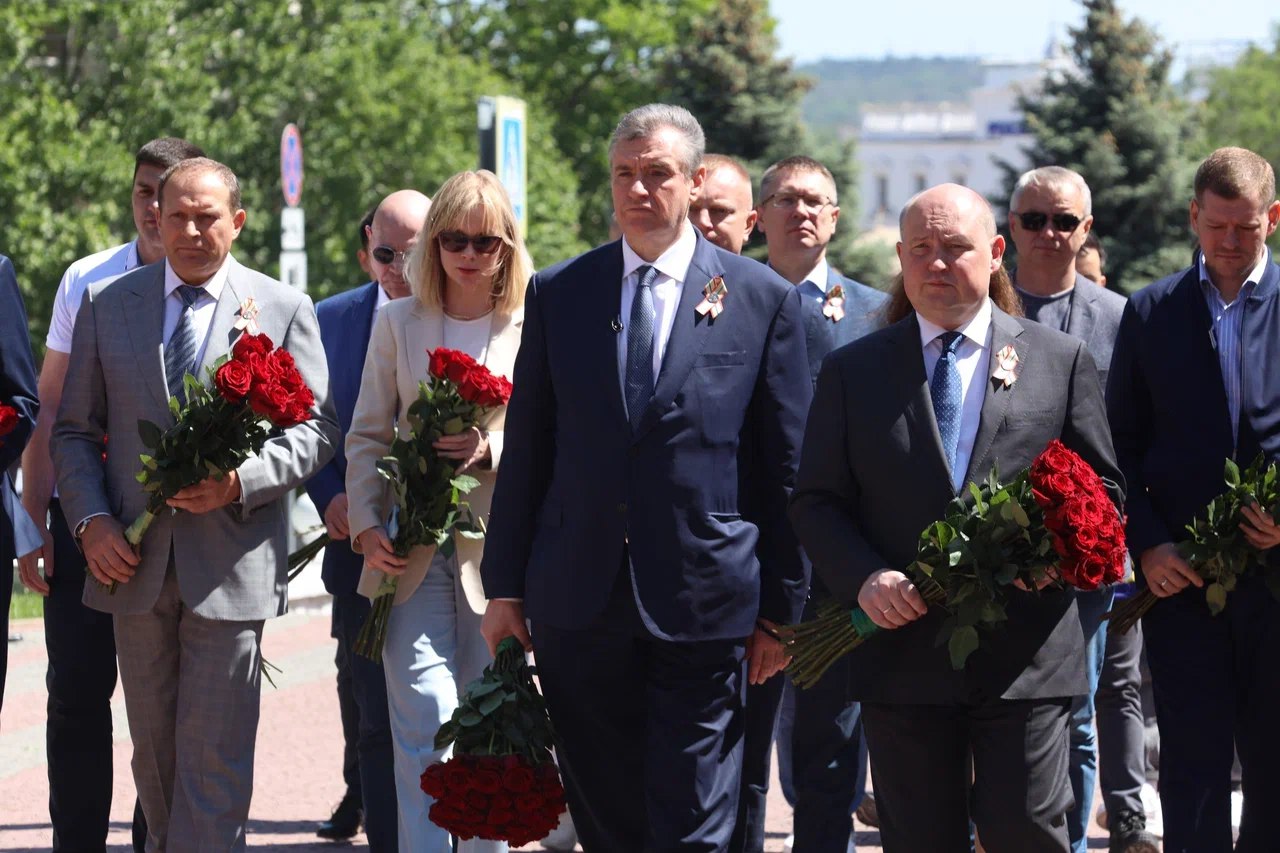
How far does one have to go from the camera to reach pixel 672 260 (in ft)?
18.0

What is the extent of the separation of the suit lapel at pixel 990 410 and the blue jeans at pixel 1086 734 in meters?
1.74

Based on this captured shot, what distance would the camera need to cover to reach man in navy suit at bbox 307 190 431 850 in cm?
671

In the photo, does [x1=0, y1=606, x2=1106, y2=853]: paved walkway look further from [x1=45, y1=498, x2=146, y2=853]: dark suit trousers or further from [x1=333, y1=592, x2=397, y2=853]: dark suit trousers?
[x1=333, y1=592, x2=397, y2=853]: dark suit trousers

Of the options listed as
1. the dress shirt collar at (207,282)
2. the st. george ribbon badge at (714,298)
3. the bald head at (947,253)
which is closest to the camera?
the bald head at (947,253)

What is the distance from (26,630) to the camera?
13.8 meters

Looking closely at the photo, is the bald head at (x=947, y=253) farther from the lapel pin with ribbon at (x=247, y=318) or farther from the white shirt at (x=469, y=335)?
the lapel pin with ribbon at (x=247, y=318)

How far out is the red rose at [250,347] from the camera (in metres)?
5.81

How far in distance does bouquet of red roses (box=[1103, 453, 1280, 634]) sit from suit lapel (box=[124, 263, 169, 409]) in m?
3.28

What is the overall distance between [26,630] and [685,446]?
9.78 meters

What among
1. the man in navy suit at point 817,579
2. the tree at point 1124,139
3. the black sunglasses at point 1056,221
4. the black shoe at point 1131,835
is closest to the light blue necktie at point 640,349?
the man in navy suit at point 817,579

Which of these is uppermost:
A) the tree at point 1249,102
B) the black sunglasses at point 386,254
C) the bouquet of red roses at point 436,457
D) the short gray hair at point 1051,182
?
the tree at point 1249,102

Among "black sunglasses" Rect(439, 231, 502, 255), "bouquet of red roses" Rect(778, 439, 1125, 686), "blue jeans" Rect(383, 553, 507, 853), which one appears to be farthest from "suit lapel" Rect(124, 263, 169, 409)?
"bouquet of red roses" Rect(778, 439, 1125, 686)

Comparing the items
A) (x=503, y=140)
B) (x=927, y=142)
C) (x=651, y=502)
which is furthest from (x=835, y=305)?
(x=927, y=142)

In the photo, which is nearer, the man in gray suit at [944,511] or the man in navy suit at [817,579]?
the man in gray suit at [944,511]
